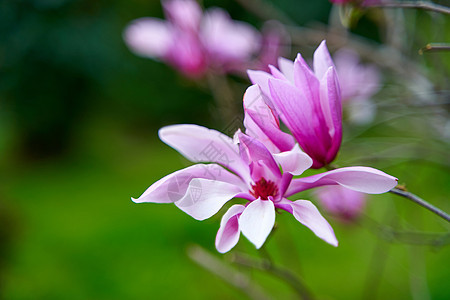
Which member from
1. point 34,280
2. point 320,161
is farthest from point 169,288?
point 320,161

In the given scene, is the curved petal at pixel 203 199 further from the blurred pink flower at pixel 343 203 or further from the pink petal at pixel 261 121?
the blurred pink flower at pixel 343 203

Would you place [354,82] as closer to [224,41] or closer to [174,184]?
[224,41]

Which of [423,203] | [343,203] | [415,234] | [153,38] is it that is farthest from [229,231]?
[153,38]

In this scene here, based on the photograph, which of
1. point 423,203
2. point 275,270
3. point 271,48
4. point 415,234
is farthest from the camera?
point 271,48

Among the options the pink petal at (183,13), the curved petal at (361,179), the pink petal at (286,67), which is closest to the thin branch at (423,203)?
the curved petal at (361,179)

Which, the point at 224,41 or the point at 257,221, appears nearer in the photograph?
the point at 257,221

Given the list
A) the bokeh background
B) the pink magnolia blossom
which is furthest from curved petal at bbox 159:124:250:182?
the bokeh background
